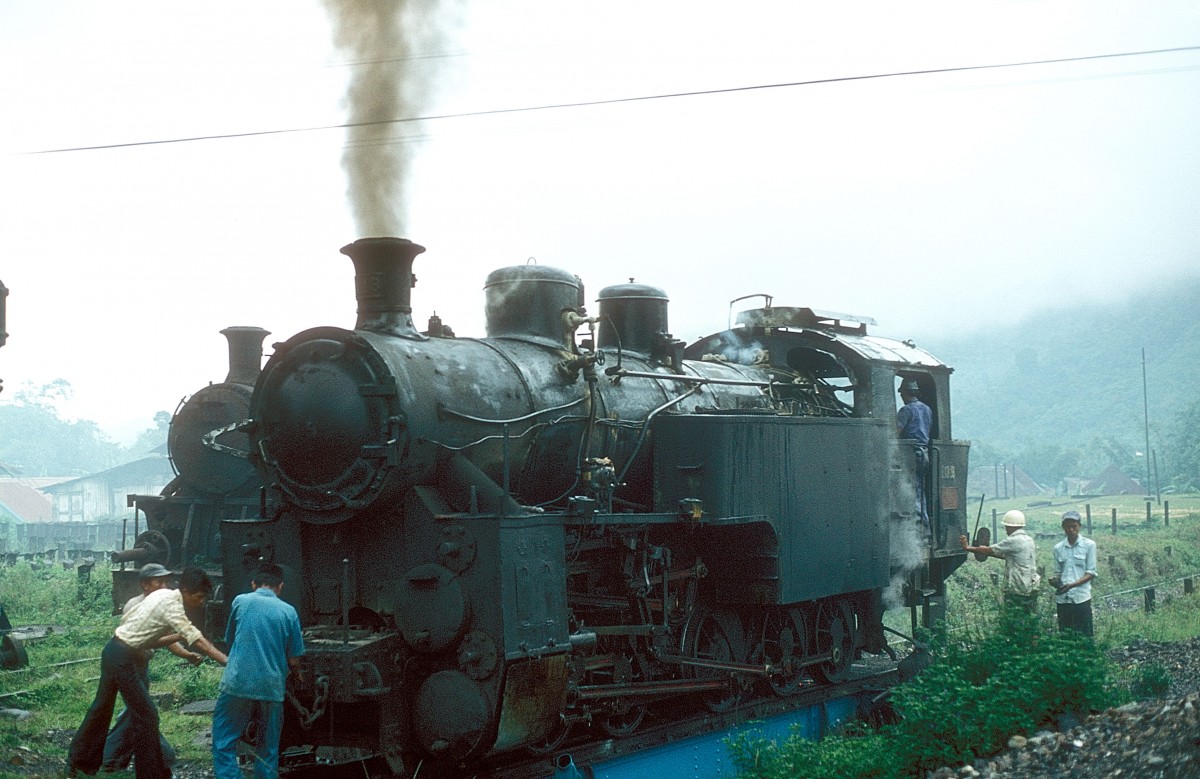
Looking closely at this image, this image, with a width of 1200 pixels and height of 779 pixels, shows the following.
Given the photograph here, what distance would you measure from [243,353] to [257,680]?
29.8 ft

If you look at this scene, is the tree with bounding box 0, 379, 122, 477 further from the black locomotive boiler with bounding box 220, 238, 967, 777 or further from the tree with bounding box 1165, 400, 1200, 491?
the black locomotive boiler with bounding box 220, 238, 967, 777

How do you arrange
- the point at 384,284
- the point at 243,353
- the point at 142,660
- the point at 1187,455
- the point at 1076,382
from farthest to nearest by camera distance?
1. the point at 1076,382
2. the point at 1187,455
3. the point at 243,353
4. the point at 384,284
5. the point at 142,660

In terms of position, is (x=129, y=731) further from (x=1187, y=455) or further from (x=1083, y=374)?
(x=1083, y=374)

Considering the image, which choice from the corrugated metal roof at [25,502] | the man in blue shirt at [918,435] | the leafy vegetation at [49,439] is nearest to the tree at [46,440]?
the leafy vegetation at [49,439]

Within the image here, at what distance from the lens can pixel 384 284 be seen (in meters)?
6.77

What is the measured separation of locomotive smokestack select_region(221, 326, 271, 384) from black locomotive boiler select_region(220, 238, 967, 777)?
21.1 feet

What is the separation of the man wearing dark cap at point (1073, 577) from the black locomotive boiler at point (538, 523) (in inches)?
60.0

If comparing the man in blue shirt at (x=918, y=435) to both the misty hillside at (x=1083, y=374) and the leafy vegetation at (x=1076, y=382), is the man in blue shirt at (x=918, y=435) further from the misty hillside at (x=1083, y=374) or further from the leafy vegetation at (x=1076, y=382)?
the misty hillside at (x=1083, y=374)

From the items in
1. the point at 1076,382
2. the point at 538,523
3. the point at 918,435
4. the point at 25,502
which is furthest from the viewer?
the point at 1076,382

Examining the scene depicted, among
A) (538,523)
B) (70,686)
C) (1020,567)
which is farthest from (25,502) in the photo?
(538,523)

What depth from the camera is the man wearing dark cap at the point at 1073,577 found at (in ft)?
31.7

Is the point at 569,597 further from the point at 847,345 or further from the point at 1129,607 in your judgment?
the point at 1129,607

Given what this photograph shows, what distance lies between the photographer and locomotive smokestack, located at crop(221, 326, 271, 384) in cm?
1400

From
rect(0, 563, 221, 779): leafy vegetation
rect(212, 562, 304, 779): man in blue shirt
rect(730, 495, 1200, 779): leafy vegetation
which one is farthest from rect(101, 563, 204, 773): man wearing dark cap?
rect(730, 495, 1200, 779): leafy vegetation
